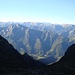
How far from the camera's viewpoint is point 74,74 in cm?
7956

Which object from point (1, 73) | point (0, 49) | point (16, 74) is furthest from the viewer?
point (0, 49)

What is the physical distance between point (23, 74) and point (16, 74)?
2.65m

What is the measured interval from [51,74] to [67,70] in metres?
10.8

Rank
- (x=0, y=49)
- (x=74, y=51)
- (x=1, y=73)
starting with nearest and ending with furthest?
1. (x=1, y=73)
2. (x=74, y=51)
3. (x=0, y=49)

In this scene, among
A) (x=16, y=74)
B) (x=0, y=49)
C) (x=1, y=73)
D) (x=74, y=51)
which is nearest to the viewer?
(x=16, y=74)

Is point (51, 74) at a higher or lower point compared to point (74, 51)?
higher

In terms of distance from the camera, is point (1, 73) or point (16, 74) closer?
point (16, 74)

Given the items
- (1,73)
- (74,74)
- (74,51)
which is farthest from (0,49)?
(74,74)

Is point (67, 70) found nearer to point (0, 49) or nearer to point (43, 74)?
point (43, 74)

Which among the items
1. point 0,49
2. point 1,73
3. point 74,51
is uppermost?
point 1,73

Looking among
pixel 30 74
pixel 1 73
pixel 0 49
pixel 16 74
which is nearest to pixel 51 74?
pixel 30 74

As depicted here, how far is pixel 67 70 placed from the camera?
85.7 metres

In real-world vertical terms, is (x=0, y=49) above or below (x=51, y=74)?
below

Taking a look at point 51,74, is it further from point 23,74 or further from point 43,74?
point 23,74
